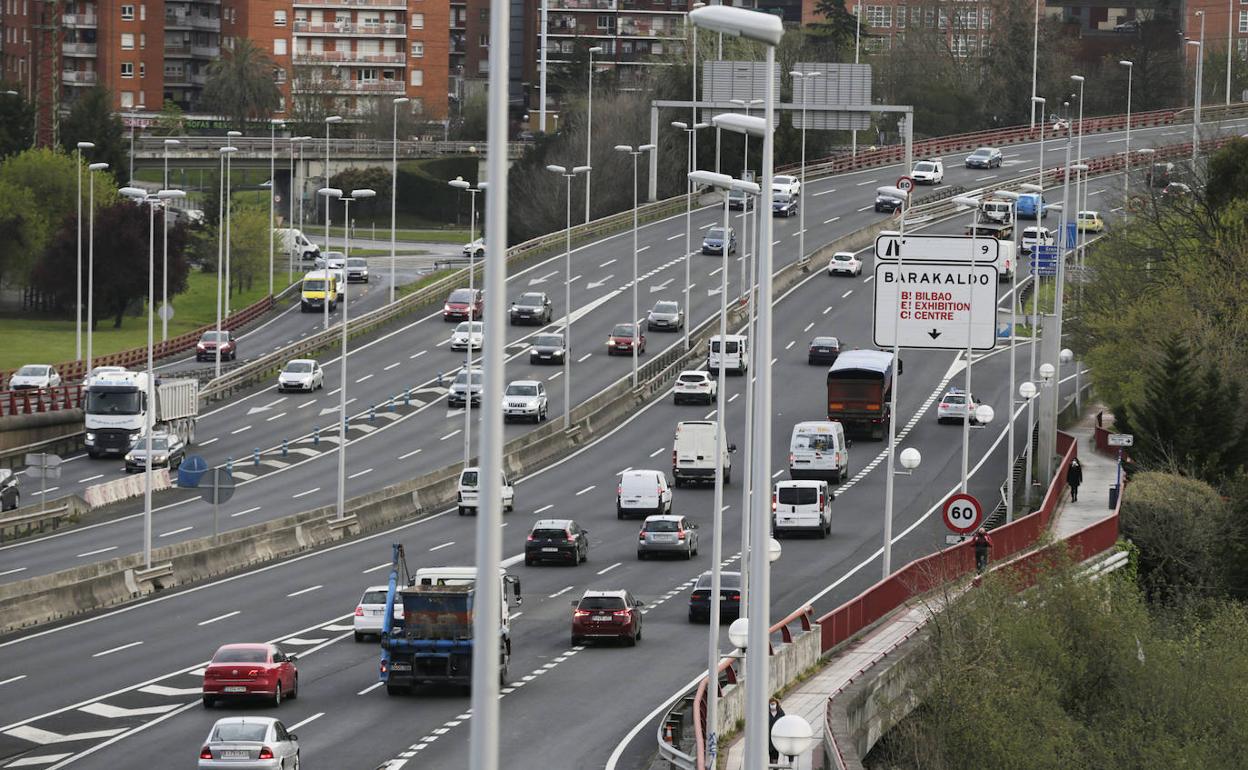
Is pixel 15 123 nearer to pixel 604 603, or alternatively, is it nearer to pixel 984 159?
pixel 984 159

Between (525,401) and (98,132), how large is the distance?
68.4 metres

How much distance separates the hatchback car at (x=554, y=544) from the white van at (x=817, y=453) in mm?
13180

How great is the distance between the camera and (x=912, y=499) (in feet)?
212

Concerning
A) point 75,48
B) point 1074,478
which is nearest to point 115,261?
point 1074,478

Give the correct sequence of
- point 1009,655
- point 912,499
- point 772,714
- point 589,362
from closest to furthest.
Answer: point 772,714
point 1009,655
point 912,499
point 589,362

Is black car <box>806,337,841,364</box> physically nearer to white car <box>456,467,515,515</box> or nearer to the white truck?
white car <box>456,467,515,515</box>

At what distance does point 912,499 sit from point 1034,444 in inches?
403

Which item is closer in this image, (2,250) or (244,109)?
(2,250)

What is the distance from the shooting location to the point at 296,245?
431 ft

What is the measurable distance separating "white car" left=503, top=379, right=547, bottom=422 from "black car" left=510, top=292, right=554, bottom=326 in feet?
58.8

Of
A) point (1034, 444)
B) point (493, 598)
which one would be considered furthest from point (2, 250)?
point (493, 598)

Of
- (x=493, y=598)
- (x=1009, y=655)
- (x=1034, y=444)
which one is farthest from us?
(x=1034, y=444)

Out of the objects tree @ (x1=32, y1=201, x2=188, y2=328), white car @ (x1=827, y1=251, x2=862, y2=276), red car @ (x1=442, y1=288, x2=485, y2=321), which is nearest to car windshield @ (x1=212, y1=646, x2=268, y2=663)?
red car @ (x1=442, y1=288, x2=485, y2=321)

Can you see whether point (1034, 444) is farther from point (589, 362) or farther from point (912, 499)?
point (589, 362)
